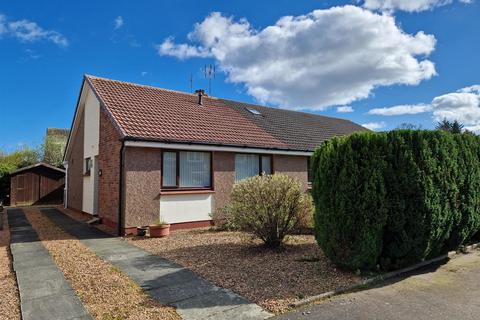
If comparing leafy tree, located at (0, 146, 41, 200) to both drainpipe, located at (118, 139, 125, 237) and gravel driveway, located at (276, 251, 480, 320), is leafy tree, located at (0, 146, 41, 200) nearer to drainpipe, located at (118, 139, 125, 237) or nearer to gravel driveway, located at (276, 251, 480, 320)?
drainpipe, located at (118, 139, 125, 237)

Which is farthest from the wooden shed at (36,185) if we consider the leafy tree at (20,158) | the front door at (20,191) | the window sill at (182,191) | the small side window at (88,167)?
the window sill at (182,191)

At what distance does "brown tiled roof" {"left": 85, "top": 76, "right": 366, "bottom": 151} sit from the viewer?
1149cm

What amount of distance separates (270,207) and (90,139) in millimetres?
10773

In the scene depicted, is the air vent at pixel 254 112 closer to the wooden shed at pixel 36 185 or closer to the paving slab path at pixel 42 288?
the paving slab path at pixel 42 288

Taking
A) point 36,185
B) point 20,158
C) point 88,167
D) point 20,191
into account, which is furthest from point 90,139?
point 20,158

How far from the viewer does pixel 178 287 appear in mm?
5438

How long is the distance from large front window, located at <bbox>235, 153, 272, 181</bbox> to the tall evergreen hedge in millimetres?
6825

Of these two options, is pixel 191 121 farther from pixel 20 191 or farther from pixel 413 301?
pixel 20 191

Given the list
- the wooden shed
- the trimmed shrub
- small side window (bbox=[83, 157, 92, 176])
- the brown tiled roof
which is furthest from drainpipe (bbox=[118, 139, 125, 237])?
the wooden shed

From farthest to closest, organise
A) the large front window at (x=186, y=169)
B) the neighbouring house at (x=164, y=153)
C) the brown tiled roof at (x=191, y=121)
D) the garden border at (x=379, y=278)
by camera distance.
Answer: the brown tiled roof at (x=191, y=121) → the large front window at (x=186, y=169) → the neighbouring house at (x=164, y=153) → the garden border at (x=379, y=278)

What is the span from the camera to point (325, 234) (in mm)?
6195

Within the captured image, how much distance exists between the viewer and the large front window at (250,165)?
43.4 feet

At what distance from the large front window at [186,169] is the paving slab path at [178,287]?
3.10 meters

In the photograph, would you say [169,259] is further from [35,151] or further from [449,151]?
[35,151]
